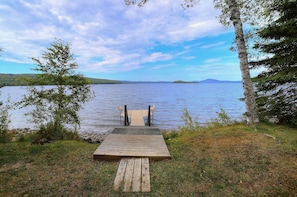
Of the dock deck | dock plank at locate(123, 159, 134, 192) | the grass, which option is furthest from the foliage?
dock plank at locate(123, 159, 134, 192)

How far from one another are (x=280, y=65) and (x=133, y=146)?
6451 millimetres

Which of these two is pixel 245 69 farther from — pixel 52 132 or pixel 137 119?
pixel 137 119

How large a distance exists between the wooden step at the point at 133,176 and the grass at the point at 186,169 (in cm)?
13

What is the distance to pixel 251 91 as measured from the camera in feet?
18.5

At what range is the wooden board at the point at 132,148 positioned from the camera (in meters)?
4.29

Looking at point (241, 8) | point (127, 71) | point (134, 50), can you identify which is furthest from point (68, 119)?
point (127, 71)

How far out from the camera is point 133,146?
16.4ft

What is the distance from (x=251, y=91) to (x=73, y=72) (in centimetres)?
686

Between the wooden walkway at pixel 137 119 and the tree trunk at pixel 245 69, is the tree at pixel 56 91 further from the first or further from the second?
the tree trunk at pixel 245 69

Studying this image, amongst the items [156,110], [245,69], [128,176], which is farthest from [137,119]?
[156,110]

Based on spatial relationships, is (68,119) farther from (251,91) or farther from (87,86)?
(251,91)

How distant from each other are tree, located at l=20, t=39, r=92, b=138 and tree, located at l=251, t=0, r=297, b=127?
7.29 metres

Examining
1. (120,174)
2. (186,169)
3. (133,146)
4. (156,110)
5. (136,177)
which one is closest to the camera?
(136,177)

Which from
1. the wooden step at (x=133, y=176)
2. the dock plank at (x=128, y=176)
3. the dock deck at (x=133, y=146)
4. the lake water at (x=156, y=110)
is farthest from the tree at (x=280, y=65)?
the lake water at (x=156, y=110)
